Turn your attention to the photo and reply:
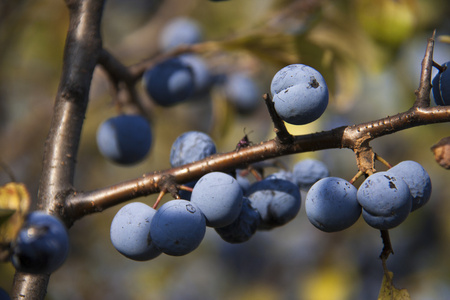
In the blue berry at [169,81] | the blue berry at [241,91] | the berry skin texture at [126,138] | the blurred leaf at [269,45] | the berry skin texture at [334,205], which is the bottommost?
the blue berry at [241,91]

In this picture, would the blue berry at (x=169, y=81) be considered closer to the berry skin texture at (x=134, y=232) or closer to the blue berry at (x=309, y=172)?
the blue berry at (x=309, y=172)

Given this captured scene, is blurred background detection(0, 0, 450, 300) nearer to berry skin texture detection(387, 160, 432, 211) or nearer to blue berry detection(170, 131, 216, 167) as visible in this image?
blue berry detection(170, 131, 216, 167)

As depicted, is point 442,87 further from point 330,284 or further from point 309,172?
point 330,284

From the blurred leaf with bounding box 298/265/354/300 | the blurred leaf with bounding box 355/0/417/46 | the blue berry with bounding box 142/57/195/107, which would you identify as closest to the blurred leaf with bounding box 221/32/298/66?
the blue berry with bounding box 142/57/195/107

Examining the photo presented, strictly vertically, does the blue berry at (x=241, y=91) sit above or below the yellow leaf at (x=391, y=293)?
below

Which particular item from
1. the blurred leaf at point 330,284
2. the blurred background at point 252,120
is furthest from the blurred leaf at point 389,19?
the blurred leaf at point 330,284
